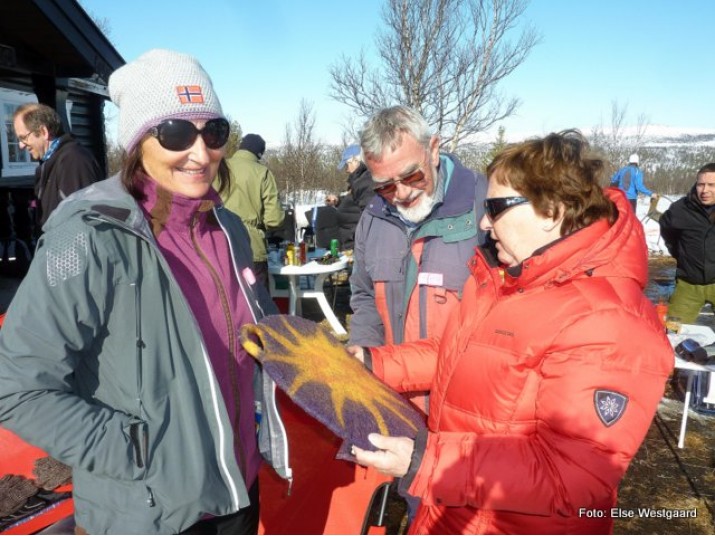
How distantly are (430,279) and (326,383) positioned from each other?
2.71ft

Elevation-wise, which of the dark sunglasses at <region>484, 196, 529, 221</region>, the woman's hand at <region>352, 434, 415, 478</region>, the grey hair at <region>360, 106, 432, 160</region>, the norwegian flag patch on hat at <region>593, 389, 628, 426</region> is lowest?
the woman's hand at <region>352, 434, 415, 478</region>

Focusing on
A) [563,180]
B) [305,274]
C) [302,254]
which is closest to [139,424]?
[563,180]

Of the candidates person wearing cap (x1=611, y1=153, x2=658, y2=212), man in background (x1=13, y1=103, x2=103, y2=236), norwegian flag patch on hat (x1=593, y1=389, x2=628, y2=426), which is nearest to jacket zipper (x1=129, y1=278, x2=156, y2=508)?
norwegian flag patch on hat (x1=593, y1=389, x2=628, y2=426)

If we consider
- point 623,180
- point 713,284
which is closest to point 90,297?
point 713,284

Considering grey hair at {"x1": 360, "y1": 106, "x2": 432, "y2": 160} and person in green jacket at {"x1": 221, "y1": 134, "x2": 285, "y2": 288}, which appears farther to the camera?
person in green jacket at {"x1": 221, "y1": 134, "x2": 285, "y2": 288}

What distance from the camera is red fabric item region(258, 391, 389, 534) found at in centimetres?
206

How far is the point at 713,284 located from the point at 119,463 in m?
6.00

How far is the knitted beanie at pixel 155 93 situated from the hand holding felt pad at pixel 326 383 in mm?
643

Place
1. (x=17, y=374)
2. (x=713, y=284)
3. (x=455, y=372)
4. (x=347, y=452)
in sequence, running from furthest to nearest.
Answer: (x=713, y=284), (x=455, y=372), (x=347, y=452), (x=17, y=374)

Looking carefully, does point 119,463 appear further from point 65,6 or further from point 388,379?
point 65,6

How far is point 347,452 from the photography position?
1389 mm

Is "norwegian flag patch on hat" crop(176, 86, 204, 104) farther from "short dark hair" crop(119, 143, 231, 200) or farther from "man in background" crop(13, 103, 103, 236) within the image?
"man in background" crop(13, 103, 103, 236)

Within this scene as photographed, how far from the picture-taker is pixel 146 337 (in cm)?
123

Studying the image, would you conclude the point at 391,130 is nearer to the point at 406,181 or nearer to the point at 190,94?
the point at 406,181
